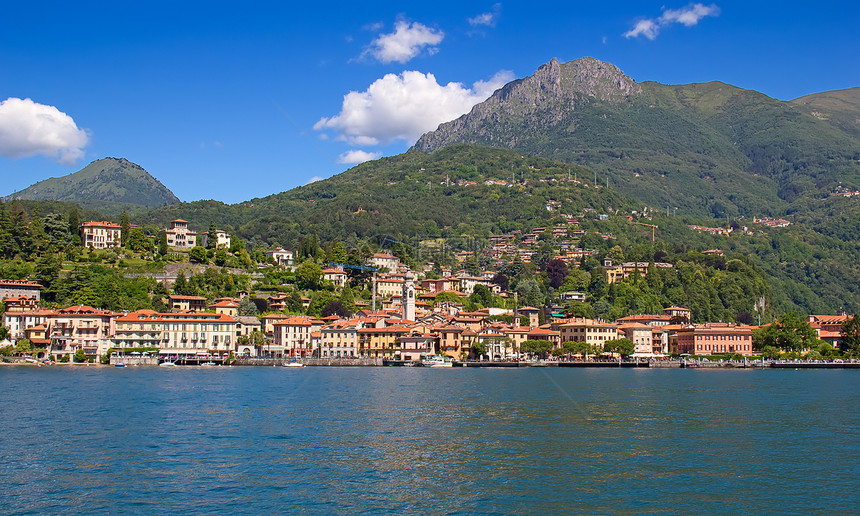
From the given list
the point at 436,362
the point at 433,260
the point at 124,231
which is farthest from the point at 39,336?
the point at 433,260

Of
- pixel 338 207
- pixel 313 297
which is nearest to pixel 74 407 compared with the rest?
pixel 313 297

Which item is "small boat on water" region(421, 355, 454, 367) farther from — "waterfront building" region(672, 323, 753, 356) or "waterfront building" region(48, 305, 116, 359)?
"waterfront building" region(48, 305, 116, 359)

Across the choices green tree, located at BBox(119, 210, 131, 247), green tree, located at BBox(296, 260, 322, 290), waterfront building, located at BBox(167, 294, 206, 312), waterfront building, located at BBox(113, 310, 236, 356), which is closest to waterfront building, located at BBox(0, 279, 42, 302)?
waterfront building, located at BBox(113, 310, 236, 356)

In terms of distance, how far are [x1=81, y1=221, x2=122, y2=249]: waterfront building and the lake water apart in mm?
66836

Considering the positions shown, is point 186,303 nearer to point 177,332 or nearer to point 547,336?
point 177,332

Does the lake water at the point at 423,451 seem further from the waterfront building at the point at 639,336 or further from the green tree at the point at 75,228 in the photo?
the green tree at the point at 75,228

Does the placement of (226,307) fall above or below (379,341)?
above

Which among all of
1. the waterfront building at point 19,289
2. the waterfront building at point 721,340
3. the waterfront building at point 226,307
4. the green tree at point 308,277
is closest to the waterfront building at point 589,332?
the waterfront building at point 721,340

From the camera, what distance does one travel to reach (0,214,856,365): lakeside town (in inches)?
3376

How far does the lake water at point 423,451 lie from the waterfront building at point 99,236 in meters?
66.8

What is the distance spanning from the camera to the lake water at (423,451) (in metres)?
22.0

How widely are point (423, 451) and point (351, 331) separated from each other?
6726cm

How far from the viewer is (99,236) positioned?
116 m

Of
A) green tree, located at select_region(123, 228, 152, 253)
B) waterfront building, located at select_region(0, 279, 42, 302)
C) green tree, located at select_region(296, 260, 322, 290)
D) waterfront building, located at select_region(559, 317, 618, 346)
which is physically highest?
green tree, located at select_region(123, 228, 152, 253)
